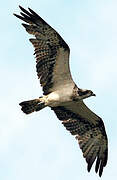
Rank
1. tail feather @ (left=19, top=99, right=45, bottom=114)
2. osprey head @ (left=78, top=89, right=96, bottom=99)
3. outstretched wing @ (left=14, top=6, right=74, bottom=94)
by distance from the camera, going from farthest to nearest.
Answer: osprey head @ (left=78, top=89, right=96, bottom=99), tail feather @ (left=19, top=99, right=45, bottom=114), outstretched wing @ (left=14, top=6, right=74, bottom=94)

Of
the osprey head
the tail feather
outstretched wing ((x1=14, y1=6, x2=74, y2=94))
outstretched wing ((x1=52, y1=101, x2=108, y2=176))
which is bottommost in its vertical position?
outstretched wing ((x1=52, y1=101, x2=108, y2=176))

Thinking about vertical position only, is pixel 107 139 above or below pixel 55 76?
below

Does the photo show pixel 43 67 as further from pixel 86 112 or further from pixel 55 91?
pixel 86 112

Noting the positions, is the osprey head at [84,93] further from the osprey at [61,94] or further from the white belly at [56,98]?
the white belly at [56,98]

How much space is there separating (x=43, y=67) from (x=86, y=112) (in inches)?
91.5

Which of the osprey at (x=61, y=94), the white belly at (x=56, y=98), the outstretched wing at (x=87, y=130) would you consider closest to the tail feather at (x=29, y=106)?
the osprey at (x=61, y=94)

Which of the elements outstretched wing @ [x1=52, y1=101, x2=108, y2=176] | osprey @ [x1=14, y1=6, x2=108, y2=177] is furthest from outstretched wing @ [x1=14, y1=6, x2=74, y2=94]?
outstretched wing @ [x1=52, y1=101, x2=108, y2=176]

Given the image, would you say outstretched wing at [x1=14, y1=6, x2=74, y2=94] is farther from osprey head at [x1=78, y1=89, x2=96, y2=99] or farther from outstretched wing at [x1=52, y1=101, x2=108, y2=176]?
outstretched wing at [x1=52, y1=101, x2=108, y2=176]

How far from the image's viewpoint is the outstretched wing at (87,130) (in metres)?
20.0

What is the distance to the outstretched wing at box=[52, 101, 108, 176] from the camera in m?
20.0

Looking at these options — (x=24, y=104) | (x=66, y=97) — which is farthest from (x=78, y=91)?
(x=24, y=104)

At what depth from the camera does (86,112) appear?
20109 millimetres

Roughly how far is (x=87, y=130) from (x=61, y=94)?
2057 millimetres

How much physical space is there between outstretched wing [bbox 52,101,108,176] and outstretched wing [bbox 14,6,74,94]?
3.84 feet
